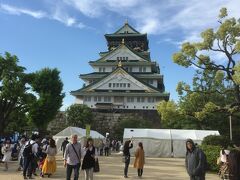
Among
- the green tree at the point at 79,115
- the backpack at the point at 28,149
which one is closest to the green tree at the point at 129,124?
the green tree at the point at 79,115

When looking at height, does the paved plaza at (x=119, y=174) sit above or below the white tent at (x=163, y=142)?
below

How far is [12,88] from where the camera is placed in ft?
101

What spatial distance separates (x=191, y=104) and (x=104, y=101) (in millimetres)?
40266

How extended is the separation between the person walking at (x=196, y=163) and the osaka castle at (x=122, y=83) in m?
52.2

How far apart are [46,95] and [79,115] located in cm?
1843

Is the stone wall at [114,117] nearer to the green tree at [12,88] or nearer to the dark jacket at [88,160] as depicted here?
the green tree at [12,88]

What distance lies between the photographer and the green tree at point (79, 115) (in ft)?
180

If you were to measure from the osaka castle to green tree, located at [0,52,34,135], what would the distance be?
2975 centimetres

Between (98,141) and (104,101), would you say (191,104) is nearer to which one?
(98,141)

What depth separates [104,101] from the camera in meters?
63.7

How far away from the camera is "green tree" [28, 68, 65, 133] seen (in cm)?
3706

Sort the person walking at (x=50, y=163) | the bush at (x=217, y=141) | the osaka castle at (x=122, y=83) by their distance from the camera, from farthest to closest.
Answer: the osaka castle at (x=122, y=83) < the bush at (x=217, y=141) < the person walking at (x=50, y=163)

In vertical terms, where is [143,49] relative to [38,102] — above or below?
above

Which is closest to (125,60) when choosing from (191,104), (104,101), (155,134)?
(104,101)
